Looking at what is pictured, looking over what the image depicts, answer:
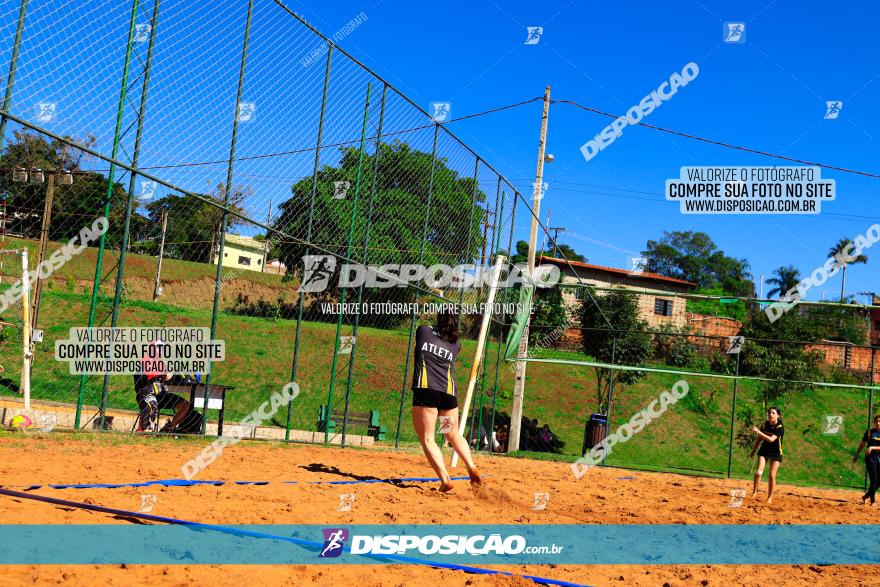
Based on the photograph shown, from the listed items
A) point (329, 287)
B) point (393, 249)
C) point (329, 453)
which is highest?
point (393, 249)

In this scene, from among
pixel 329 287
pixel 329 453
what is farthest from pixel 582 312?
pixel 329 453

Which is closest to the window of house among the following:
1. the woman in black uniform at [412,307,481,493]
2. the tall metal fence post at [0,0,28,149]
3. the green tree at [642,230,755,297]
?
the woman in black uniform at [412,307,481,493]

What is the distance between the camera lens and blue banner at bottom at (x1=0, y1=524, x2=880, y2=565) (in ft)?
13.1

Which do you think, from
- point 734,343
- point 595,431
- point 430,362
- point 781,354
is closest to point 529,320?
point 595,431

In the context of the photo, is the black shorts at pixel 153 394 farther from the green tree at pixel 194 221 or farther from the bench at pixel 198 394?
the green tree at pixel 194 221

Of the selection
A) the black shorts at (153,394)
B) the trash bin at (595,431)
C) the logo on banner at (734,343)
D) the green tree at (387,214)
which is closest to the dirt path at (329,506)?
the black shorts at (153,394)

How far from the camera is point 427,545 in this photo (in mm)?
Answer: 5102

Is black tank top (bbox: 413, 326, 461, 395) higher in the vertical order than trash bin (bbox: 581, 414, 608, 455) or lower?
higher

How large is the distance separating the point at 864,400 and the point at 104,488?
100 ft

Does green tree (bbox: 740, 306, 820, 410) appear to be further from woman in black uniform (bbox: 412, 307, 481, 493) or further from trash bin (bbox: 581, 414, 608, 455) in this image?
woman in black uniform (bbox: 412, 307, 481, 493)

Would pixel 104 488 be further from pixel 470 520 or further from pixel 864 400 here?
pixel 864 400

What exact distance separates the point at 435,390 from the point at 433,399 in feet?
0.29

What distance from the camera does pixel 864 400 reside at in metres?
29.4

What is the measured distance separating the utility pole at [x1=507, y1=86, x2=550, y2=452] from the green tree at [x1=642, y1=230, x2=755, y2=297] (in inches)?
3177
